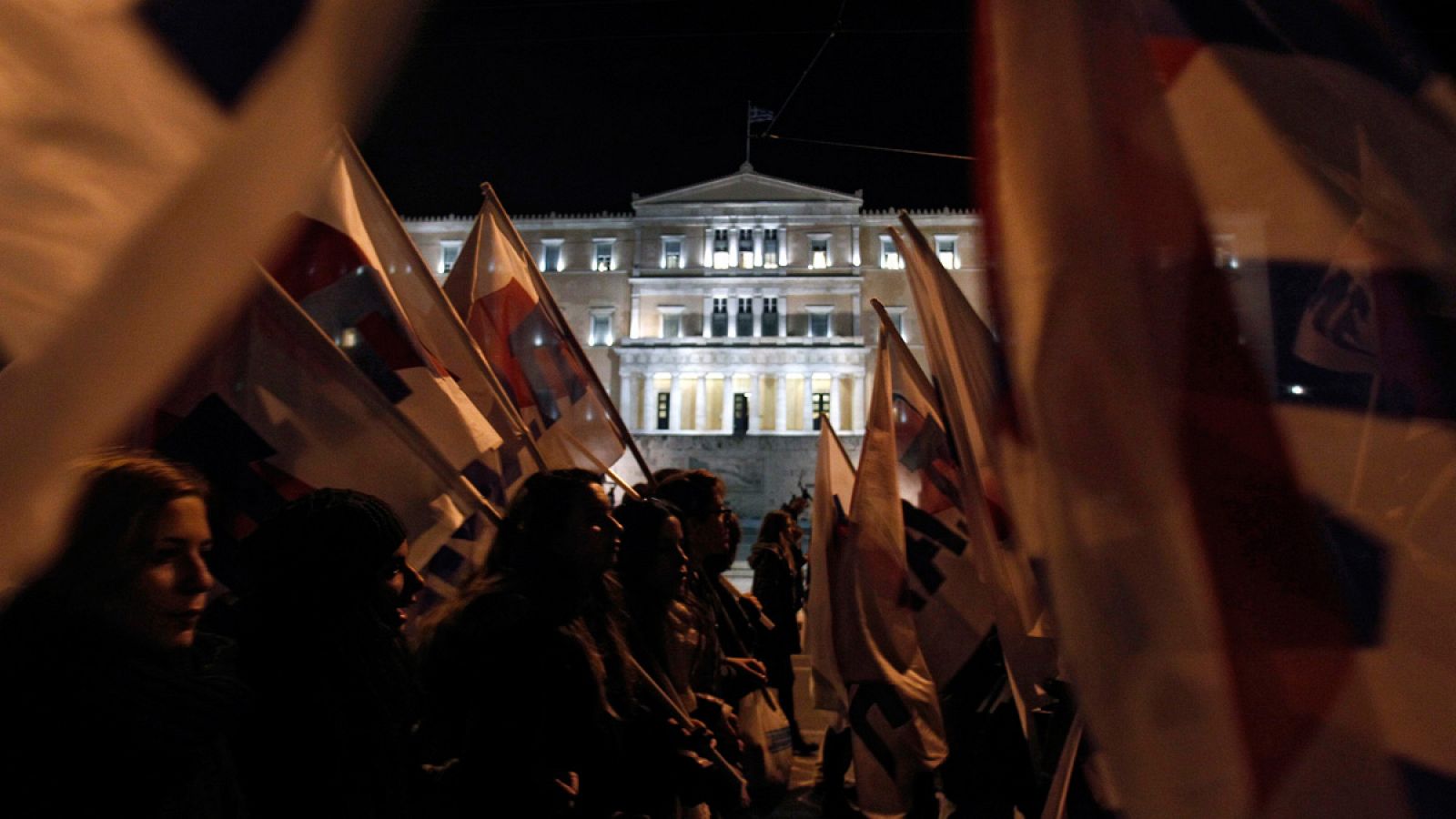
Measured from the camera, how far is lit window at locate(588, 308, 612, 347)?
44875mm

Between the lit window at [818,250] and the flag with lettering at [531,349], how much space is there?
39.9m

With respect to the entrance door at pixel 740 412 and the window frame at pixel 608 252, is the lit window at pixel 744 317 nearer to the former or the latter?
the entrance door at pixel 740 412

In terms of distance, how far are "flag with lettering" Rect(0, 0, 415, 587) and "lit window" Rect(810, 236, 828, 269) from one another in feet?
145

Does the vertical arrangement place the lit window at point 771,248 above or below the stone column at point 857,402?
above

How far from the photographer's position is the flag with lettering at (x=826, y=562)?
4.99m

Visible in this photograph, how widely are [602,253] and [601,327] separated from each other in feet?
12.2

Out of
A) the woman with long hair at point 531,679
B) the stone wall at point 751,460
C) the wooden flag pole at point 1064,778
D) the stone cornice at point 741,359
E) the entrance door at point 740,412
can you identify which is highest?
the stone cornice at point 741,359

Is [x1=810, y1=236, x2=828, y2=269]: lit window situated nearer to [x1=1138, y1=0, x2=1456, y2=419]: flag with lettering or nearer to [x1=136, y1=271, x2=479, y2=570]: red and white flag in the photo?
[x1=136, y1=271, x2=479, y2=570]: red and white flag

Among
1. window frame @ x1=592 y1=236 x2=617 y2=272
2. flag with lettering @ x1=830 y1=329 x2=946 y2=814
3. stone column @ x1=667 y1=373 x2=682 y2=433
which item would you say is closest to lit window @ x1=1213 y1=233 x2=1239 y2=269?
flag with lettering @ x1=830 y1=329 x2=946 y2=814

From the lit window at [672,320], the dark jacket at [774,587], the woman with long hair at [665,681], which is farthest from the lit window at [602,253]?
the woman with long hair at [665,681]

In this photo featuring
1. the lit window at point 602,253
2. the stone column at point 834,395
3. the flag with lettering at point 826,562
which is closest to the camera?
the flag with lettering at point 826,562

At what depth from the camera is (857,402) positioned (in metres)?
42.3

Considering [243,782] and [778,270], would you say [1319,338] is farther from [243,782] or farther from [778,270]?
[778,270]

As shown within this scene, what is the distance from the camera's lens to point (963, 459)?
139 inches
